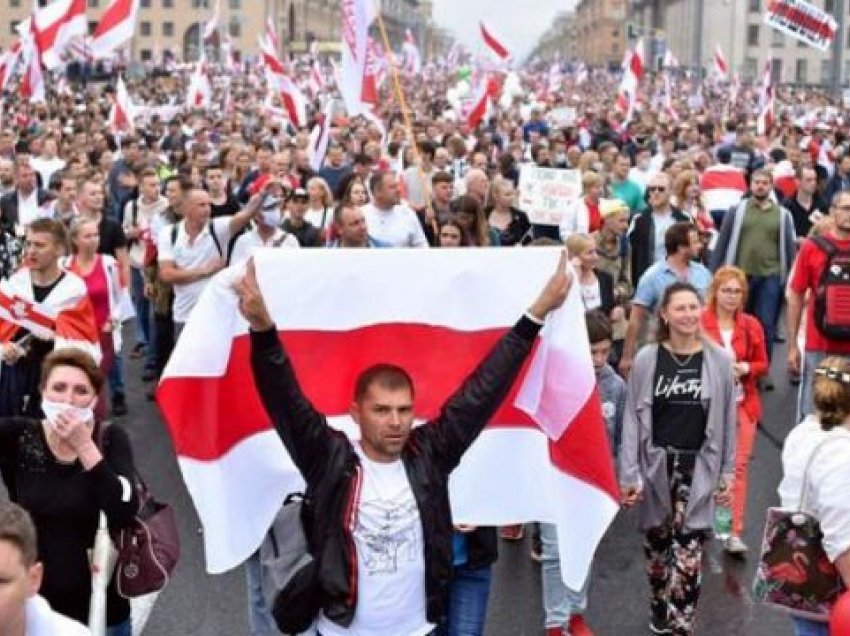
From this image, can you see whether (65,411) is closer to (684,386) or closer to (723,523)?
(684,386)

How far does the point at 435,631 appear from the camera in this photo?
3875mm

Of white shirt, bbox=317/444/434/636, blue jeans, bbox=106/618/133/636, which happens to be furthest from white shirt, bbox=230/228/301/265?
white shirt, bbox=317/444/434/636

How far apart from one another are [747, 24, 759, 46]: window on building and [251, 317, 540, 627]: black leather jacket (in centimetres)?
11037

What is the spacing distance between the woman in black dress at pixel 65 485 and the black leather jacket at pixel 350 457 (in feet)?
1.81

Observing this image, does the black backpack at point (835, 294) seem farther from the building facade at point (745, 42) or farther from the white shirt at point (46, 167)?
the building facade at point (745, 42)

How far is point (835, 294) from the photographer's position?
757cm

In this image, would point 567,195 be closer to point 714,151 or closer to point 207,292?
point 207,292

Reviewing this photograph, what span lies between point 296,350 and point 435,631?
97 cm

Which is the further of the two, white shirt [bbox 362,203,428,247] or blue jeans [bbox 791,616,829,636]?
white shirt [bbox 362,203,428,247]

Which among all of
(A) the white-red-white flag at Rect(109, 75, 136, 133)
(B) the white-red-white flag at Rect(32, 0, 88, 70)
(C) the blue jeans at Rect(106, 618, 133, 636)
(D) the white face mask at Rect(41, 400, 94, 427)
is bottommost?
(C) the blue jeans at Rect(106, 618, 133, 636)

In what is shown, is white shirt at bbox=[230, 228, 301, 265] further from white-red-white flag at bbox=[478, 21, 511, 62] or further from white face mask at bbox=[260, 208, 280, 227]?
white-red-white flag at bbox=[478, 21, 511, 62]

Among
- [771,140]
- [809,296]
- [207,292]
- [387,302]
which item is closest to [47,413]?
[207,292]

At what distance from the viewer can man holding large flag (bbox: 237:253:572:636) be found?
3.49 meters

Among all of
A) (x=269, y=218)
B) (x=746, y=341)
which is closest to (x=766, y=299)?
(x=746, y=341)
